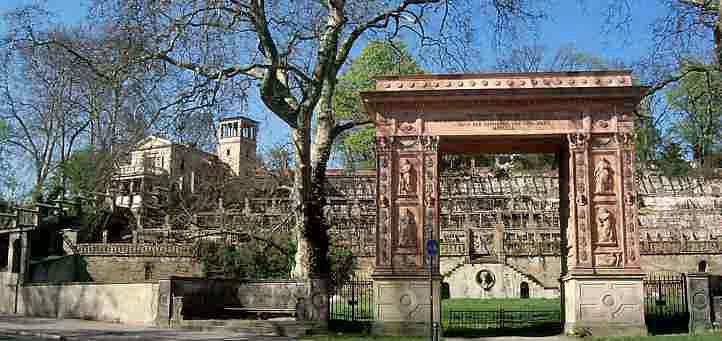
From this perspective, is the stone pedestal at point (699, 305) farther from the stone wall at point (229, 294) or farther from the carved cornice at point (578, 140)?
the stone wall at point (229, 294)

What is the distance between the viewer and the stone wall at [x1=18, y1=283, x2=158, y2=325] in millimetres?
22672

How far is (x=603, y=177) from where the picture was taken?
797 inches

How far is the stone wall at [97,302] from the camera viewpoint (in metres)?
22.7

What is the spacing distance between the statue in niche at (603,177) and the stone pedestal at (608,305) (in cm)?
244

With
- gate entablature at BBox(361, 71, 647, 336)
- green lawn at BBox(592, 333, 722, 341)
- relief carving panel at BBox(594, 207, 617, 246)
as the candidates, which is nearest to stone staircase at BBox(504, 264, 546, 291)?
gate entablature at BBox(361, 71, 647, 336)

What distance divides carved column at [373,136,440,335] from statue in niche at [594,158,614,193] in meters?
4.50

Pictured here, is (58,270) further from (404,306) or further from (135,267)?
(404,306)

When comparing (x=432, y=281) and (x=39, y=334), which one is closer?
(x=39, y=334)

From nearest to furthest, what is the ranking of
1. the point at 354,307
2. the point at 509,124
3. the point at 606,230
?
1. the point at 606,230
2. the point at 509,124
3. the point at 354,307

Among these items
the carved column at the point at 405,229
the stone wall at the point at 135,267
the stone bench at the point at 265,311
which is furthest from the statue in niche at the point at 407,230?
the stone wall at the point at 135,267

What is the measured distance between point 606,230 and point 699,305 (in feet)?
11.1

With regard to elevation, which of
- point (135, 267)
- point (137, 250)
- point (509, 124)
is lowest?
point (135, 267)

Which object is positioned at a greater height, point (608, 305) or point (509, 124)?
point (509, 124)

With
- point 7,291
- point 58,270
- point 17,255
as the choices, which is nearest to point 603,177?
point 7,291
